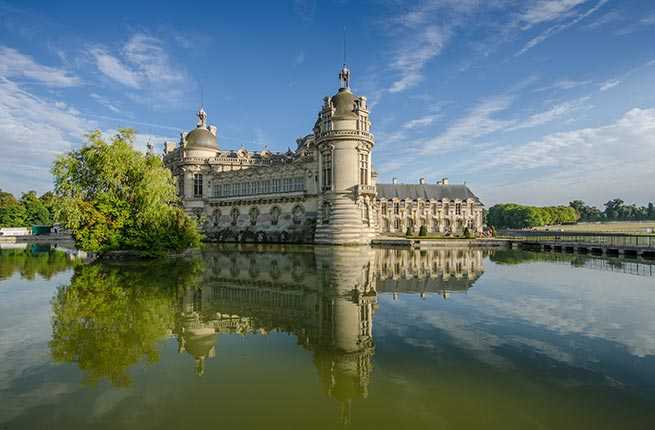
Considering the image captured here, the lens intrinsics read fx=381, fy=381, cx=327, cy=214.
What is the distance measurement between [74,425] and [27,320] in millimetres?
9272

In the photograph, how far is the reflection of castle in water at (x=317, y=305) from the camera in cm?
984

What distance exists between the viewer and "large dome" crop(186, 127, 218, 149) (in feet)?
226

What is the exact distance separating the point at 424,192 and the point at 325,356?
80.0 meters

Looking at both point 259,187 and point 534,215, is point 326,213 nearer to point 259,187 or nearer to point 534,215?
point 259,187

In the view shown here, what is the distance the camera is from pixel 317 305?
15.8 meters

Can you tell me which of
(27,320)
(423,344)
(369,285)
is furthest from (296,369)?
(369,285)

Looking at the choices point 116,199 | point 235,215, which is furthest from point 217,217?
point 116,199

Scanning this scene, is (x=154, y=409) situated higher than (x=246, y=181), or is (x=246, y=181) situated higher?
(x=246, y=181)

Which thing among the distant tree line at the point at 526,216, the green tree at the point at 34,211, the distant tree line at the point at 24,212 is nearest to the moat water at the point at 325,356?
the distant tree line at the point at 24,212

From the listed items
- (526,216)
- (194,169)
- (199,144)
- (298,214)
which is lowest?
(298,214)

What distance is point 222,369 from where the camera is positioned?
920cm

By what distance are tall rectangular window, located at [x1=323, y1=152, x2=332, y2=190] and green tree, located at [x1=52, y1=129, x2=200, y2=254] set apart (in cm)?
2409

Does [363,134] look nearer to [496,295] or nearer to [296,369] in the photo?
[496,295]

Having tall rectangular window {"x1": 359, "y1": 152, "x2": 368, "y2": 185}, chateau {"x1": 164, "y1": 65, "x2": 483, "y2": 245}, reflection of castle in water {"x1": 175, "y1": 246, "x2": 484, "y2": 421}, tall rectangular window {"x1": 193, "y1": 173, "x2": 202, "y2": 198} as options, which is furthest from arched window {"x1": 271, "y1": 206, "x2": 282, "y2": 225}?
reflection of castle in water {"x1": 175, "y1": 246, "x2": 484, "y2": 421}
